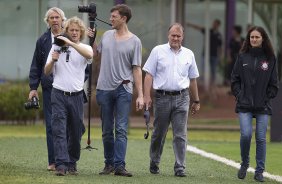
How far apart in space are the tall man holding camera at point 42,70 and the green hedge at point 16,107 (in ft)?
35.3

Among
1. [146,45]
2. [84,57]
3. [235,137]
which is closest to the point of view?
[84,57]

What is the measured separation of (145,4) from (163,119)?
14998mm

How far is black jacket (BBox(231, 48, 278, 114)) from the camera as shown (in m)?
13.8

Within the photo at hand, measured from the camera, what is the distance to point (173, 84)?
14.1 meters

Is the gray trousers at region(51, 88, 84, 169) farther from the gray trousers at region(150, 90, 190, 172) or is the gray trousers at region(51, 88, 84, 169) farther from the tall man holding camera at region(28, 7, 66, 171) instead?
the gray trousers at region(150, 90, 190, 172)

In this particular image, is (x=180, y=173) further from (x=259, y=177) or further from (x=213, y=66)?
(x=213, y=66)

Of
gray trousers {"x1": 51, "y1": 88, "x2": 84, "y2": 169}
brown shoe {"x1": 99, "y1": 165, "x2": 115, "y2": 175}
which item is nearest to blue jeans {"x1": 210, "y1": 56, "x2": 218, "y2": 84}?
brown shoe {"x1": 99, "y1": 165, "x2": 115, "y2": 175}

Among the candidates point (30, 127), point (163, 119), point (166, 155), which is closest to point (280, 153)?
point (166, 155)

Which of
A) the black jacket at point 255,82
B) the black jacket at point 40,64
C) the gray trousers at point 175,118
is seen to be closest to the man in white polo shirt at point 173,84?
the gray trousers at point 175,118

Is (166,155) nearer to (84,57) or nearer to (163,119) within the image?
(163,119)

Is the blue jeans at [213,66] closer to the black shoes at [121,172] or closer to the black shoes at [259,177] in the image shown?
the black shoes at [259,177]

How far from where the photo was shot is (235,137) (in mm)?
23438

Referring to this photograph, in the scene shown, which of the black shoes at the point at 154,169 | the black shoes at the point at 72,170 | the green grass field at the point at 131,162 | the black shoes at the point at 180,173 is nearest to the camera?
the green grass field at the point at 131,162

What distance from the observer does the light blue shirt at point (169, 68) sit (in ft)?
46.3
